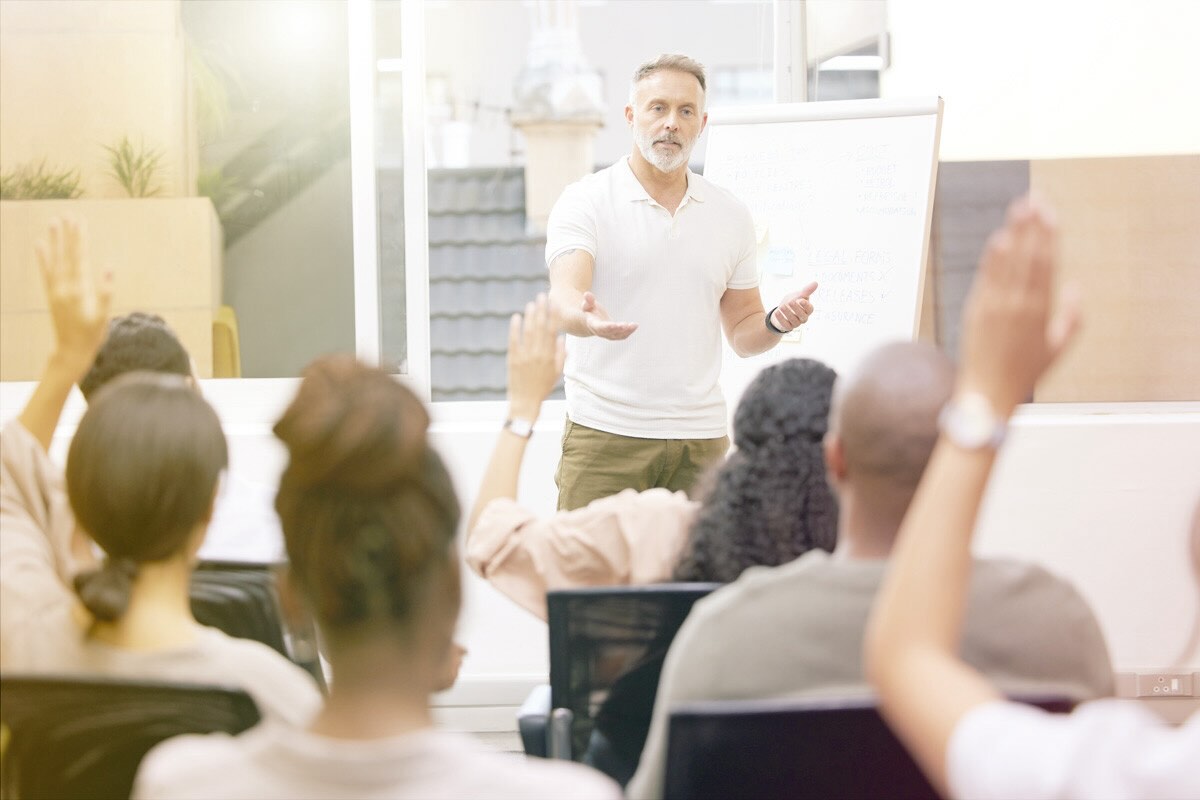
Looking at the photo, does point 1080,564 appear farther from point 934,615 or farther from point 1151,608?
point 934,615

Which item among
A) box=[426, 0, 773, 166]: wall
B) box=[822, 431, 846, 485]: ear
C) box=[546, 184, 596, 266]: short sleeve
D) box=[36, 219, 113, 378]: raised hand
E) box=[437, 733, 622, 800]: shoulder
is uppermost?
box=[426, 0, 773, 166]: wall

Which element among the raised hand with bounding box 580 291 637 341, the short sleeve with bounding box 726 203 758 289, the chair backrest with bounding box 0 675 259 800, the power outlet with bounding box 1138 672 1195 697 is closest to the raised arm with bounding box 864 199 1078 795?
the chair backrest with bounding box 0 675 259 800

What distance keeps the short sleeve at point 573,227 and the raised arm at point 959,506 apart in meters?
2.44

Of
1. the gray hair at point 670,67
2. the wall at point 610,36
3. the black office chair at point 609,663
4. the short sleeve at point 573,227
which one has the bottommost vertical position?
the black office chair at point 609,663

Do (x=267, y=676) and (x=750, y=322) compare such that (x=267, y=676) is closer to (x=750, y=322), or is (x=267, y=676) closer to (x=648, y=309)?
(x=648, y=309)

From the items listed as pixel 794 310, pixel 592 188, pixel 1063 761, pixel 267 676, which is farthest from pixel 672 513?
pixel 592 188

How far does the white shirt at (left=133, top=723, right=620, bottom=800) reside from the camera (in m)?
0.94

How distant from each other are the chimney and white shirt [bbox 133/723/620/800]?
13.0 ft

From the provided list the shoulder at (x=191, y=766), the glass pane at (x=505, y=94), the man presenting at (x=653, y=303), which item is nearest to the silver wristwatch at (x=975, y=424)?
the shoulder at (x=191, y=766)

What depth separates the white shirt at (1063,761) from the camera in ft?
2.53

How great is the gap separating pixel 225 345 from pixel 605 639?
3.01 meters

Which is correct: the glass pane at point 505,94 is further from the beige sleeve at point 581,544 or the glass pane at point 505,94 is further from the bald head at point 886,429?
the bald head at point 886,429

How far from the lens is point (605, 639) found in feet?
5.37

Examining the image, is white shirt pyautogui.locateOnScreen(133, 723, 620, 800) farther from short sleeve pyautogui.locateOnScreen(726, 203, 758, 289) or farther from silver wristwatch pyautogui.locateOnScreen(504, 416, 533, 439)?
short sleeve pyautogui.locateOnScreen(726, 203, 758, 289)
